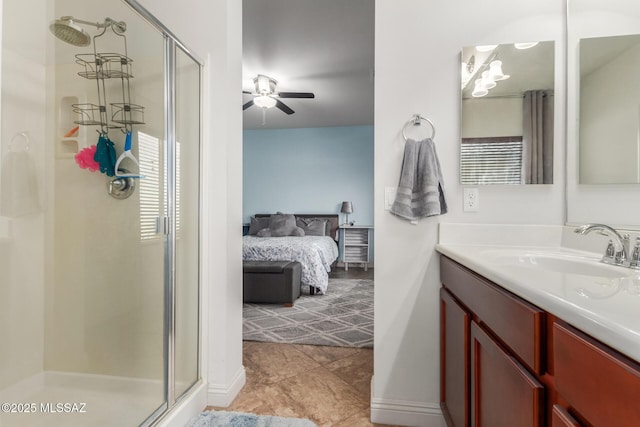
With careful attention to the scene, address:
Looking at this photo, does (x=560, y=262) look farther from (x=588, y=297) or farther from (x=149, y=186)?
(x=149, y=186)

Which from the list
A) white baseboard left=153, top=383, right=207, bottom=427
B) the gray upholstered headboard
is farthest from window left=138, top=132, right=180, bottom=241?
the gray upholstered headboard

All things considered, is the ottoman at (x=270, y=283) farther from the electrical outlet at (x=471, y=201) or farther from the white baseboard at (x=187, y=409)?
the electrical outlet at (x=471, y=201)

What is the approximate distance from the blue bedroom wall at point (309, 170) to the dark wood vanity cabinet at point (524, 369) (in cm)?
481

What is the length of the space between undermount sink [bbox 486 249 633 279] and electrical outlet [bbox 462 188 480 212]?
0.91 ft

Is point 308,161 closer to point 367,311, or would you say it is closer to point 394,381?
point 367,311

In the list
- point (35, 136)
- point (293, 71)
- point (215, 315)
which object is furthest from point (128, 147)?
point (293, 71)

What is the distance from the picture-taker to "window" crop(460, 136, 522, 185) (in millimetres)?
1555

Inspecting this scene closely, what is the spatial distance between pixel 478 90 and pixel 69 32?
2.17m

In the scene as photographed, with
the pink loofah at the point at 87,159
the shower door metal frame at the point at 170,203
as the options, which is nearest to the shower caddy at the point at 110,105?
the pink loofah at the point at 87,159

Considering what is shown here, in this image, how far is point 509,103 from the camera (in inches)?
61.4

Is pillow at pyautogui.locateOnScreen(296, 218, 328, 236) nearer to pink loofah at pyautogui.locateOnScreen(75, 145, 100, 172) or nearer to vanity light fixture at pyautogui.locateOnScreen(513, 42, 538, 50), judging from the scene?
pink loofah at pyautogui.locateOnScreen(75, 145, 100, 172)

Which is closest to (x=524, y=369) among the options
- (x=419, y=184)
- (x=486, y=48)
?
(x=419, y=184)

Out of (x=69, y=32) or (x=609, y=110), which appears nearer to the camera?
(x=609, y=110)

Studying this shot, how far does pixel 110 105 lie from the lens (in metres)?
1.79
